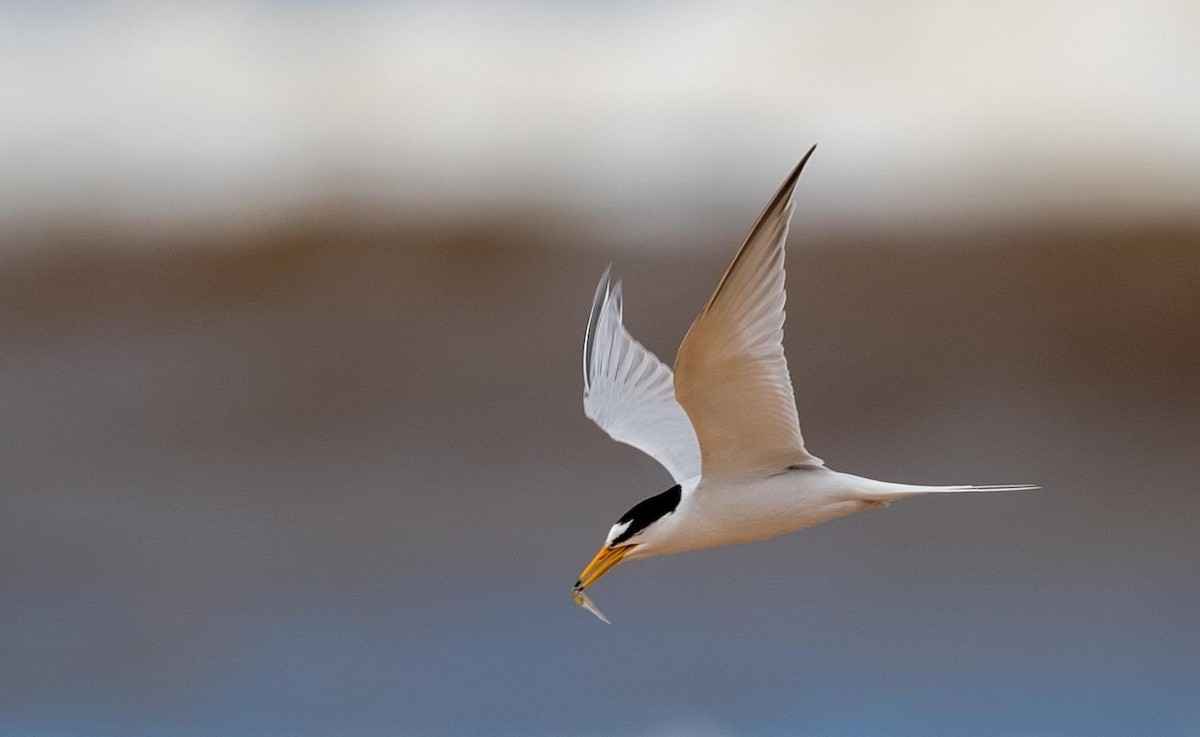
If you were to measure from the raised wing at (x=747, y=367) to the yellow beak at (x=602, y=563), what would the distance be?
196 millimetres

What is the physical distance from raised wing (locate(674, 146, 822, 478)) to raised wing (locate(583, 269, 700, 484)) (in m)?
0.40

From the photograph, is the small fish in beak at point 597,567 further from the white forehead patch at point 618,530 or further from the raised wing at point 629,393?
the raised wing at point 629,393

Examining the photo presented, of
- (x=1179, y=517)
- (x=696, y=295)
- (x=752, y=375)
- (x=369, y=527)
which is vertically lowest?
(x=752, y=375)

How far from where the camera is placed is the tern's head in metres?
2.68

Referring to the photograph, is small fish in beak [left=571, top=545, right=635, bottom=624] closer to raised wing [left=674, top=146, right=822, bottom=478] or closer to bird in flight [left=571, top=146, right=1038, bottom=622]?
bird in flight [left=571, top=146, right=1038, bottom=622]

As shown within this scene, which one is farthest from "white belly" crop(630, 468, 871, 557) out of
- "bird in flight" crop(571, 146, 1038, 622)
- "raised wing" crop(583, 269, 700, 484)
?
"raised wing" crop(583, 269, 700, 484)

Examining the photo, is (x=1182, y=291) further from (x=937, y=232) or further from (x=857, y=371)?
(x=857, y=371)

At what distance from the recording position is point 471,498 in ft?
29.0

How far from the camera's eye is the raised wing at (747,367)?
2324 mm

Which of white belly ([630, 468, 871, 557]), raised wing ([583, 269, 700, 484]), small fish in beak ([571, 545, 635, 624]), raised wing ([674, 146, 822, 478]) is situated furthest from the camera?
raised wing ([583, 269, 700, 484])

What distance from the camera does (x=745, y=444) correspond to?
8.58 ft

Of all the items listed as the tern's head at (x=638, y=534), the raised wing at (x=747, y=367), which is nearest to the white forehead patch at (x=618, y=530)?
the tern's head at (x=638, y=534)

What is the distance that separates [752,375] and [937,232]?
722cm

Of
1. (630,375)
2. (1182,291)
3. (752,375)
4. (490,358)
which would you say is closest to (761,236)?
(752,375)
